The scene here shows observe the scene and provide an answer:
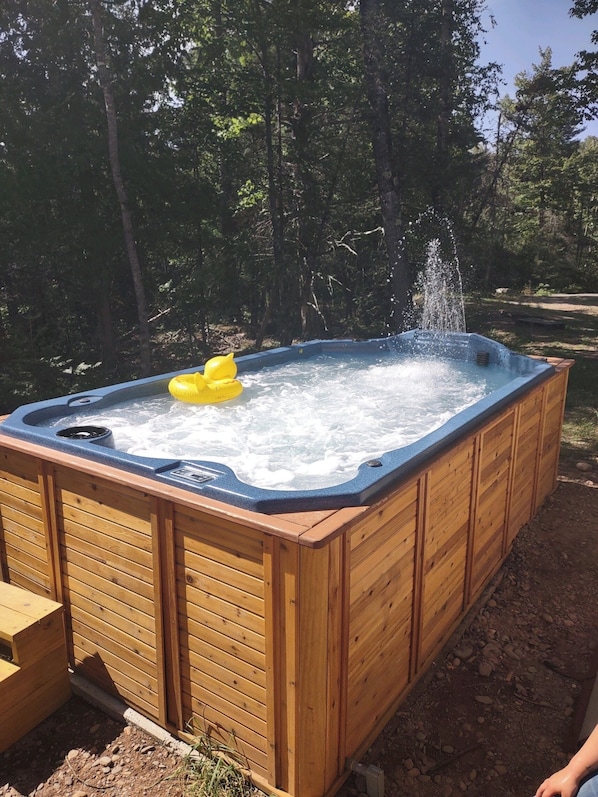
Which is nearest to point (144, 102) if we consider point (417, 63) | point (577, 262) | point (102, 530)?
point (417, 63)

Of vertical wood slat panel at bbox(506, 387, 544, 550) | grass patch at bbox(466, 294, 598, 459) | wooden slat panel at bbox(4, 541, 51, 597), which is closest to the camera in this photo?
wooden slat panel at bbox(4, 541, 51, 597)

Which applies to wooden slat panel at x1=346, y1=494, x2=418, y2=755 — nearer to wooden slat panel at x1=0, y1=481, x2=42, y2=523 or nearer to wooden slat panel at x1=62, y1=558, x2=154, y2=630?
wooden slat panel at x1=62, y1=558, x2=154, y2=630

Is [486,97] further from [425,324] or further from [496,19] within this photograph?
[425,324]

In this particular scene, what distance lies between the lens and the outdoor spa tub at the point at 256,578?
5.67ft

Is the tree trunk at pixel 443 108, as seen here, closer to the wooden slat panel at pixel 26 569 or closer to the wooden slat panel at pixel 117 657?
the wooden slat panel at pixel 26 569

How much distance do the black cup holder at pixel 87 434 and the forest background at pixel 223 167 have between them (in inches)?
185

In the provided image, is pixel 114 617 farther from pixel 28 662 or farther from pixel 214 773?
pixel 214 773

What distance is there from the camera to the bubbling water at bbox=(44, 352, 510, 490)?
3.00 meters

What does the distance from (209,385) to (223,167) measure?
6.31 m

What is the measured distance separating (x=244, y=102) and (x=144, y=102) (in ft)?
4.58

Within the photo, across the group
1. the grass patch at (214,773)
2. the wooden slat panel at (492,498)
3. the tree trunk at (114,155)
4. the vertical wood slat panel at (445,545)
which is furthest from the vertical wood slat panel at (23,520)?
the tree trunk at (114,155)

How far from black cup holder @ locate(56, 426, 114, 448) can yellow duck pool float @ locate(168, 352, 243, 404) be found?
3.73ft

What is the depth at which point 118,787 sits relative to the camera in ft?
6.35

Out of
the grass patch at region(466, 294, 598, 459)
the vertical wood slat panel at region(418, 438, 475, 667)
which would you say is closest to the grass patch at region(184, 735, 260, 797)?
the vertical wood slat panel at region(418, 438, 475, 667)
